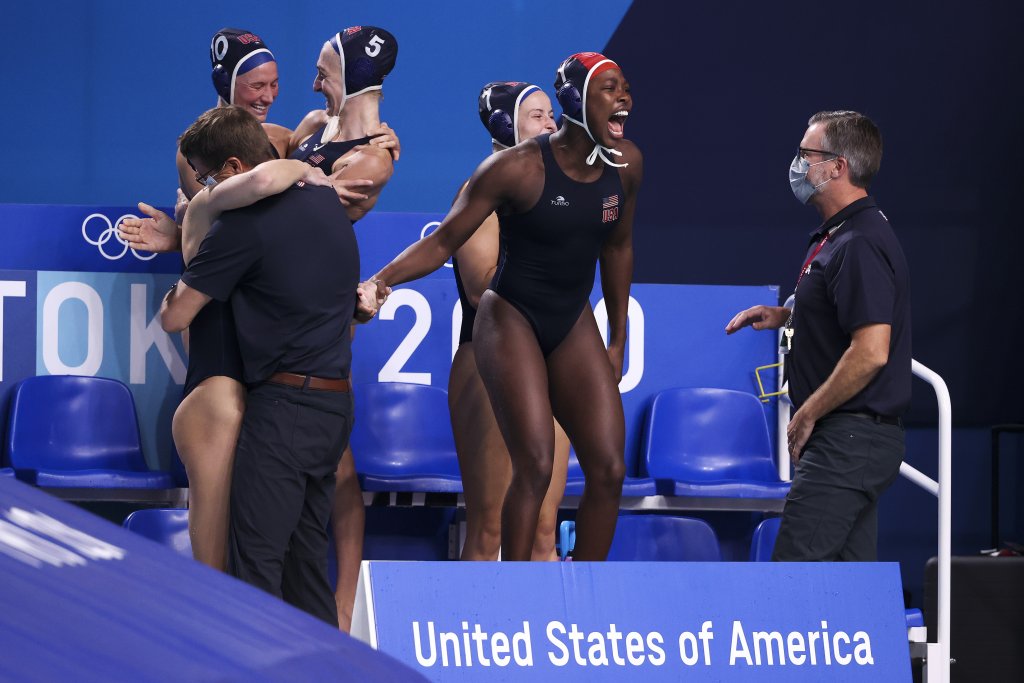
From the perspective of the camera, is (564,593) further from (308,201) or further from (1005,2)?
(1005,2)

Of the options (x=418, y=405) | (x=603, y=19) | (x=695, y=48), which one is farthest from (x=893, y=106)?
(x=418, y=405)

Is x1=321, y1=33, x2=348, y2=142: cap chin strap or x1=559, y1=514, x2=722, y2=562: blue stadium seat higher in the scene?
x1=321, y1=33, x2=348, y2=142: cap chin strap

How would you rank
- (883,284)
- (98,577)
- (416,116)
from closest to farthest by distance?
(98,577) → (883,284) → (416,116)

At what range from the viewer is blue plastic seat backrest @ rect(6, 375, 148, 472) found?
17.0 ft

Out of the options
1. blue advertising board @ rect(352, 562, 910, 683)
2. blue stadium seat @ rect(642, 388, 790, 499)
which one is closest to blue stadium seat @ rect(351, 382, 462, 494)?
blue stadium seat @ rect(642, 388, 790, 499)

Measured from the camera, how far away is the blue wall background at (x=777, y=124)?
6902 mm

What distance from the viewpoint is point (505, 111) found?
15.6ft

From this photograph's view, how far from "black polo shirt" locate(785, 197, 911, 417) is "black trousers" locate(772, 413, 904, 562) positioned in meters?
0.07

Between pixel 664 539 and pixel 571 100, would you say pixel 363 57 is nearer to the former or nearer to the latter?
pixel 571 100

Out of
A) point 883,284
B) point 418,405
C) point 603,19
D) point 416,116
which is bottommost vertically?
point 418,405

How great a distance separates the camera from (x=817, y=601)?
9.61ft

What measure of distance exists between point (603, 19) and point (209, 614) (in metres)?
6.39

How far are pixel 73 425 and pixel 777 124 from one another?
3.90 m

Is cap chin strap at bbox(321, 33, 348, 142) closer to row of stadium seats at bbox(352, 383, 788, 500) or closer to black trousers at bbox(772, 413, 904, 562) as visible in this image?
row of stadium seats at bbox(352, 383, 788, 500)
